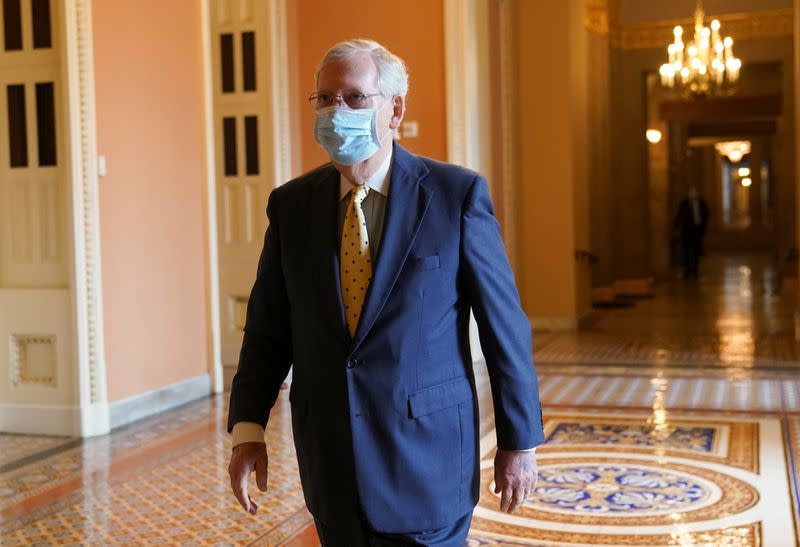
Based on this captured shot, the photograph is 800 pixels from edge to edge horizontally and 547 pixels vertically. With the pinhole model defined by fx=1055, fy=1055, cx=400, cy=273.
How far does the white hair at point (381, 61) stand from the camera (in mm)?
2068

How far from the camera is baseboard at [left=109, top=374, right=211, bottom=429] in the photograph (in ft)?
21.1

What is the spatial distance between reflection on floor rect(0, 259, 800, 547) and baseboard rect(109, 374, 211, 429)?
116 millimetres

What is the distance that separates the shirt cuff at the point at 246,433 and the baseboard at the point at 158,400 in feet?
14.2

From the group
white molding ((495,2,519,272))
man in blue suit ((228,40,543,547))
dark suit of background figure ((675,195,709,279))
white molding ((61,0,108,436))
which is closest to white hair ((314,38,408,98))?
man in blue suit ((228,40,543,547))

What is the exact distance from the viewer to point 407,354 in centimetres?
208

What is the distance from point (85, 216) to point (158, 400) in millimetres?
1378

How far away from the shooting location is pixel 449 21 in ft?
28.1

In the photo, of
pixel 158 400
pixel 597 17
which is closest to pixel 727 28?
pixel 597 17

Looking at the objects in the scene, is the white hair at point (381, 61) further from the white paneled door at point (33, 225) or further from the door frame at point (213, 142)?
the door frame at point (213, 142)

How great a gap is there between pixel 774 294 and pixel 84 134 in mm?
12201

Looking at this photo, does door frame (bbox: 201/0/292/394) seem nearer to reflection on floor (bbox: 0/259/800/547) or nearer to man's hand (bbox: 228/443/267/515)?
reflection on floor (bbox: 0/259/800/547)

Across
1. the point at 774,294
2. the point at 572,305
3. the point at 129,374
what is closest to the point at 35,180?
the point at 129,374

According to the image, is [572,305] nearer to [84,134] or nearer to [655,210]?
[84,134]

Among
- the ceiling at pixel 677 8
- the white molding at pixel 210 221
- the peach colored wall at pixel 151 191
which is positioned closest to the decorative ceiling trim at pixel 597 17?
the ceiling at pixel 677 8
